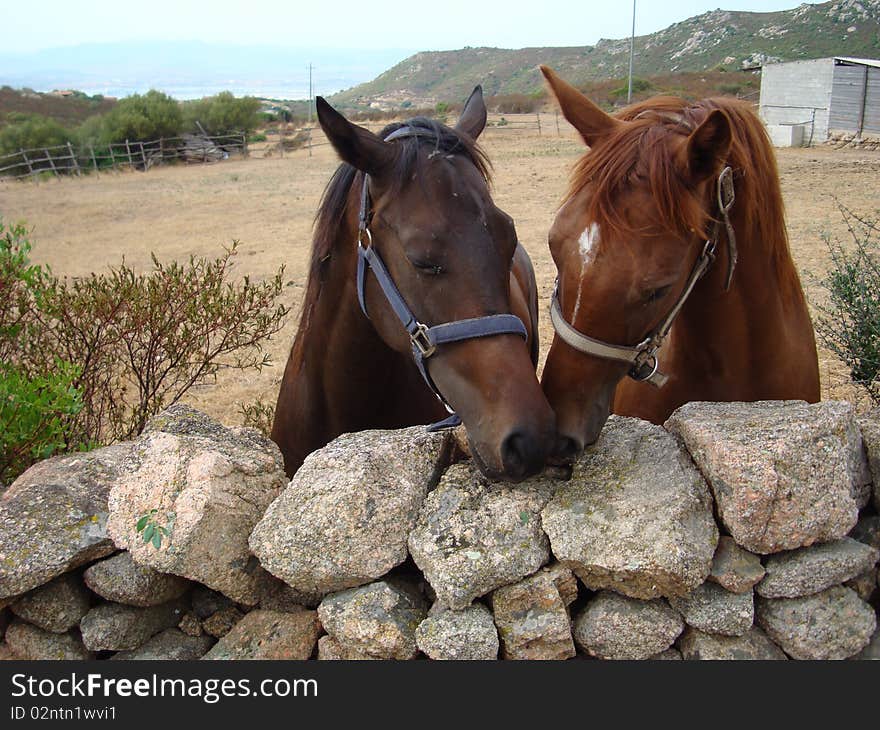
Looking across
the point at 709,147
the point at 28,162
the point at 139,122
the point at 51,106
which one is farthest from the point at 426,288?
the point at 51,106

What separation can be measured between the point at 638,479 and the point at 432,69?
13531 cm

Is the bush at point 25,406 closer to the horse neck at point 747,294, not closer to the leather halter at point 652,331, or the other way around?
the leather halter at point 652,331

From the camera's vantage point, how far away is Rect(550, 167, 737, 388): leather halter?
6.73 feet

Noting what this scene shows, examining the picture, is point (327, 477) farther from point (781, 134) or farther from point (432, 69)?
point (432, 69)

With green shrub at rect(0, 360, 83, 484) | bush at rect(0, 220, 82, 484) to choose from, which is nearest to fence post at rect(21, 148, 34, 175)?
bush at rect(0, 220, 82, 484)

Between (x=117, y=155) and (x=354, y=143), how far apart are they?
30883mm

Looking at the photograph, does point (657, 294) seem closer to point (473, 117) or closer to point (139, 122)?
point (473, 117)

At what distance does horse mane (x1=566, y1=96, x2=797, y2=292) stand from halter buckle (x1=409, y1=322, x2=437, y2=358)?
0.61 m

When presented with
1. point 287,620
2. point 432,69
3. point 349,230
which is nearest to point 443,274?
point 349,230

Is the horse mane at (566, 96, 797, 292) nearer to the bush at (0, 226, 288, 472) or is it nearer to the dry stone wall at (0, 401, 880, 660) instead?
the dry stone wall at (0, 401, 880, 660)

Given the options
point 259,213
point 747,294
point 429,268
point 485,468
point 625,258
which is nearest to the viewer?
point 485,468

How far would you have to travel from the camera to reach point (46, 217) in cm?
1786

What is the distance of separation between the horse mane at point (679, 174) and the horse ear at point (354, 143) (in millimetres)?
623

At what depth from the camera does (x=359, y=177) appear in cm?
259
